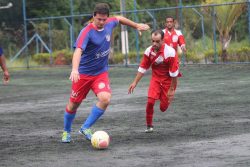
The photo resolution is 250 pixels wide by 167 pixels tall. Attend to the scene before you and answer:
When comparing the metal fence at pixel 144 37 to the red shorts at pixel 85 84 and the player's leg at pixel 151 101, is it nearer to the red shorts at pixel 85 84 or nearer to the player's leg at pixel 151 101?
the player's leg at pixel 151 101

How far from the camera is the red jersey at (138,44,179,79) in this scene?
11.6m

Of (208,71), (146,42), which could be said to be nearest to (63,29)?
(146,42)

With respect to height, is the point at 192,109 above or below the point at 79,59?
below

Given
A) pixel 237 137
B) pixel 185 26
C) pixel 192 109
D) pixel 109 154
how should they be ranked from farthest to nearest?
pixel 185 26, pixel 192 109, pixel 237 137, pixel 109 154

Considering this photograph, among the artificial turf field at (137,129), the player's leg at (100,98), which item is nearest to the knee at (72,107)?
the player's leg at (100,98)

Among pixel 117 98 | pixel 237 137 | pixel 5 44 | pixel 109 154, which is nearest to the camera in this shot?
pixel 109 154

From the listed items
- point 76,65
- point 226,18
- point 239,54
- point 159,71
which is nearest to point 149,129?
point 159,71

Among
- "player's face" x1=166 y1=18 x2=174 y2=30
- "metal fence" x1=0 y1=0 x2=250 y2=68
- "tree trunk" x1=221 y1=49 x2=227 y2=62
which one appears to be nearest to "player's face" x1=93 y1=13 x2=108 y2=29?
"player's face" x1=166 y1=18 x2=174 y2=30

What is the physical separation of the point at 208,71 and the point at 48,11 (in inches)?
538

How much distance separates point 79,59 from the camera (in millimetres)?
10055

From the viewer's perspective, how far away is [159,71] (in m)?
11.9

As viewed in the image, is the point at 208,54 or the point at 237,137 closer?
the point at 237,137

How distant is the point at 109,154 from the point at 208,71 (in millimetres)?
17446

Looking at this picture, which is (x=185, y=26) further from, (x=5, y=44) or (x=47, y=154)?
(x=47, y=154)
